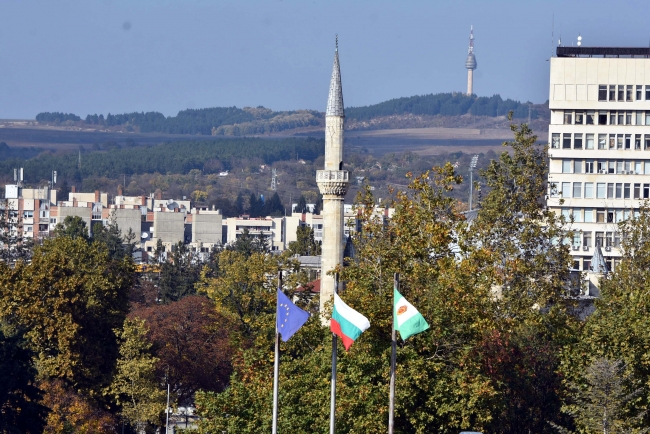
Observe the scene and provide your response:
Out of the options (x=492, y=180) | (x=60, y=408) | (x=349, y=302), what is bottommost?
(x=60, y=408)

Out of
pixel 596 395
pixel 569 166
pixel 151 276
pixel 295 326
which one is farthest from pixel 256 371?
pixel 151 276

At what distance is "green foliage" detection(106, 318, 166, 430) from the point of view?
58475mm

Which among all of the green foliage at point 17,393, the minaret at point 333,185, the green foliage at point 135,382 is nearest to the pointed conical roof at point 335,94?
the minaret at point 333,185

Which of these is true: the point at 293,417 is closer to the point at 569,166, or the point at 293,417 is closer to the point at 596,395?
the point at 596,395

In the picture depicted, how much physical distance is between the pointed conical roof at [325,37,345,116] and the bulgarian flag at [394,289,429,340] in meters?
30.0

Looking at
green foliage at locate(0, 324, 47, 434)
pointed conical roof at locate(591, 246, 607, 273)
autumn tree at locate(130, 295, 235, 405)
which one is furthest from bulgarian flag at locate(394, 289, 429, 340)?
pointed conical roof at locate(591, 246, 607, 273)

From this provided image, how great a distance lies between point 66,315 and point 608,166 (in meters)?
32.9

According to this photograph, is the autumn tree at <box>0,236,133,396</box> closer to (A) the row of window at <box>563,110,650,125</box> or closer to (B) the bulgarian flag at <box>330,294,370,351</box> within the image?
(A) the row of window at <box>563,110,650,125</box>

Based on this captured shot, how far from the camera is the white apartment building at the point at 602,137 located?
7600 cm

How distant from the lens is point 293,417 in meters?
37.8

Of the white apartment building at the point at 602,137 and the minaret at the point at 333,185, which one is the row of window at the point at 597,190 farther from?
the minaret at the point at 333,185

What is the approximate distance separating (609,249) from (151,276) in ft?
170

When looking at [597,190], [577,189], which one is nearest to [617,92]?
[597,190]

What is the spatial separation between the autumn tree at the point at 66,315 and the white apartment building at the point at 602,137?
26833 mm
